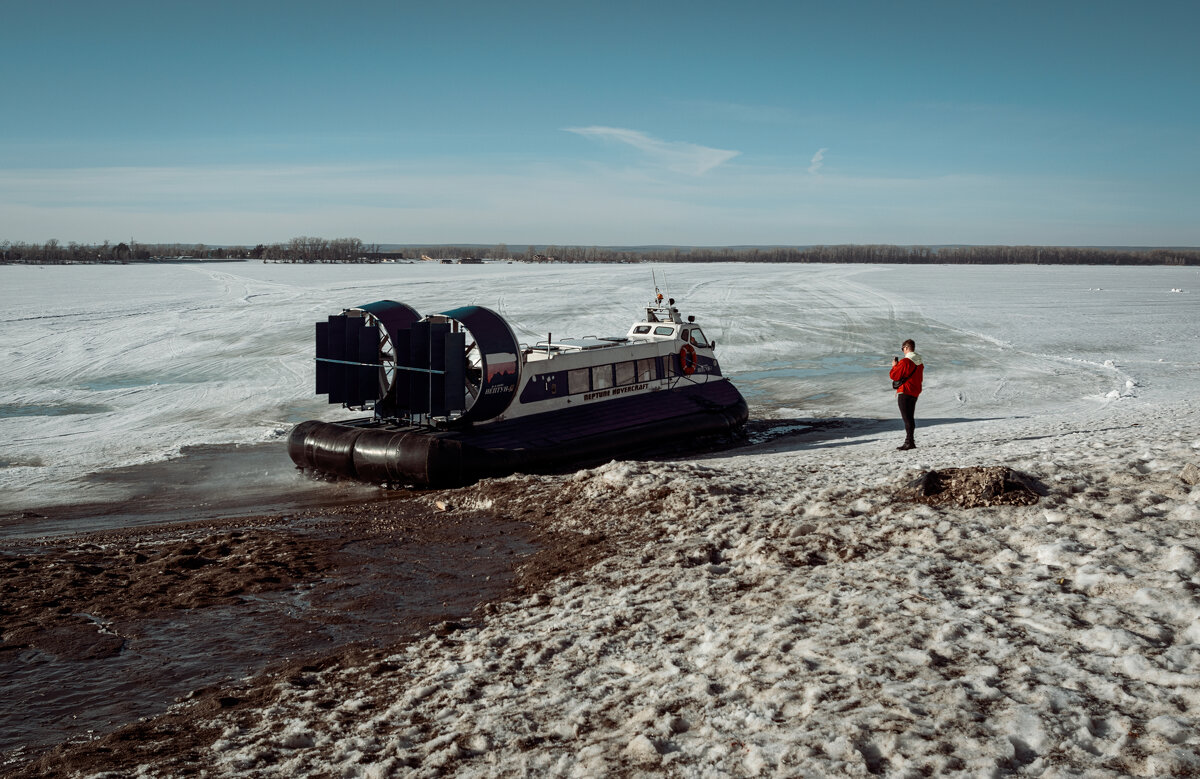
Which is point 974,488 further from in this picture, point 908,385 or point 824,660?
point 908,385

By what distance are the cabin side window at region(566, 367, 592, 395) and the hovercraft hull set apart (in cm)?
27

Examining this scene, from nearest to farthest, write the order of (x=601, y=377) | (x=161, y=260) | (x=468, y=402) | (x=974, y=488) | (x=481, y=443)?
1. (x=974, y=488)
2. (x=481, y=443)
3. (x=468, y=402)
4. (x=601, y=377)
5. (x=161, y=260)

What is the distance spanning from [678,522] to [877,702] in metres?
3.56

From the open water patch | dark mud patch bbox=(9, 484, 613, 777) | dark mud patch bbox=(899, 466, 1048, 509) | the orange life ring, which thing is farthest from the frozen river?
dark mud patch bbox=(899, 466, 1048, 509)

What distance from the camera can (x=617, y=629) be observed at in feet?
17.9

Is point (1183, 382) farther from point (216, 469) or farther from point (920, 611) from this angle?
point (216, 469)

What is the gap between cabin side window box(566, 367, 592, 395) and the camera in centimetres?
1287

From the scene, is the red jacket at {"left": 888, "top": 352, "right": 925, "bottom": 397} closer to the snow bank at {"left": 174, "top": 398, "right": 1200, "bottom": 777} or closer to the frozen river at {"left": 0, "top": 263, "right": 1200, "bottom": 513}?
the snow bank at {"left": 174, "top": 398, "right": 1200, "bottom": 777}

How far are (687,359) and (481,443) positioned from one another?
4.65 m

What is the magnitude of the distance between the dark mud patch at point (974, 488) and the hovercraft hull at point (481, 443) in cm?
523

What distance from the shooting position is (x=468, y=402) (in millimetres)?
11930

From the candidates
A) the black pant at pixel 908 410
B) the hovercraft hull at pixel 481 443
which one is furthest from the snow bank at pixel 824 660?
the hovercraft hull at pixel 481 443

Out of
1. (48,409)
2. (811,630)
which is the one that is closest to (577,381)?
(811,630)

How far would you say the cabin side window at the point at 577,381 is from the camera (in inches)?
507
